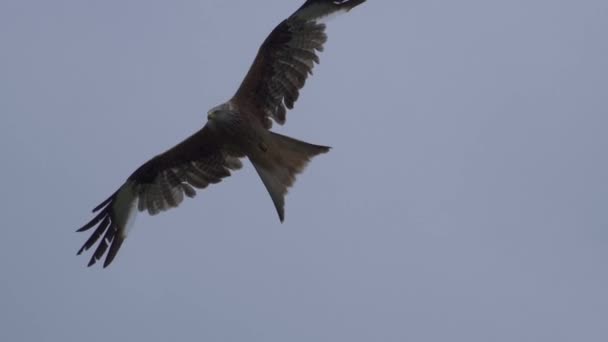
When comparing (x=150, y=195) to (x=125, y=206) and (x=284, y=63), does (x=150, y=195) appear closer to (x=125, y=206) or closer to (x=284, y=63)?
(x=125, y=206)

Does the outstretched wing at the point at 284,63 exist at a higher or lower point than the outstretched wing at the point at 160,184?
higher

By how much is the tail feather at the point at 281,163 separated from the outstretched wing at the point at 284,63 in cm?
30

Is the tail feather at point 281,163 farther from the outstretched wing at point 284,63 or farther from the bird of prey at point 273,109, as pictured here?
the outstretched wing at point 284,63

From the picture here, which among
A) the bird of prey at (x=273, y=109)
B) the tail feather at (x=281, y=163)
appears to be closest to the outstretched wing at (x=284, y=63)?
the bird of prey at (x=273, y=109)

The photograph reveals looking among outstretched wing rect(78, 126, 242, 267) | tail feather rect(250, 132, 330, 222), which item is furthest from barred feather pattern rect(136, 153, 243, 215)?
tail feather rect(250, 132, 330, 222)

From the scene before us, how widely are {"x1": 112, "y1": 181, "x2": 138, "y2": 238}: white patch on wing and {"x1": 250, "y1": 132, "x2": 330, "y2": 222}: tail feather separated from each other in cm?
170

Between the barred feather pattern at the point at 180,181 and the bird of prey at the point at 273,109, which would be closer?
the bird of prey at the point at 273,109

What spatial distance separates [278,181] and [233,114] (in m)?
0.73

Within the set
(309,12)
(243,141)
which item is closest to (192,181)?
(243,141)

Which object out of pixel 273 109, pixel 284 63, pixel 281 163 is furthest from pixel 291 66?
pixel 281 163

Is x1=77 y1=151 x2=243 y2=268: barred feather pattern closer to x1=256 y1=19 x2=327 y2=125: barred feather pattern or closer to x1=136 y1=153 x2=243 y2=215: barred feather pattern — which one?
x1=136 y1=153 x2=243 y2=215: barred feather pattern

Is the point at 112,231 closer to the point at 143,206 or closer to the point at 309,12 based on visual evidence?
the point at 143,206

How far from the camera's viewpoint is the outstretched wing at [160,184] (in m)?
11.7

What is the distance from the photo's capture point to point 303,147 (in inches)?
428
